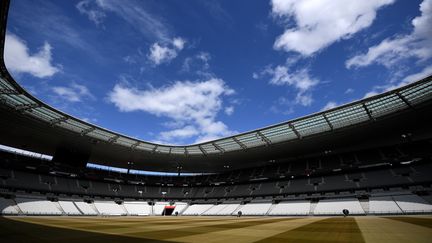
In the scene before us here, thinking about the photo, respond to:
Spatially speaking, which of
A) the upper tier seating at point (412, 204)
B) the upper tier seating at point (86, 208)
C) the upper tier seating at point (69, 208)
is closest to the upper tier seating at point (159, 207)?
the upper tier seating at point (86, 208)

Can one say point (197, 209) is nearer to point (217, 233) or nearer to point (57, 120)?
point (57, 120)

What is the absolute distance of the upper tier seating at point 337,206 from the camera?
137ft

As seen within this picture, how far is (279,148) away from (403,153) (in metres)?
22.7

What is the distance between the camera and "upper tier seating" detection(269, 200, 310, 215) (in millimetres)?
46812

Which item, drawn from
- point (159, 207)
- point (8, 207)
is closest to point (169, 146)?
point (159, 207)

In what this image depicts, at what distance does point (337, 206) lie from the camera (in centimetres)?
4447

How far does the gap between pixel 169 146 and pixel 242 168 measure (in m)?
26.5

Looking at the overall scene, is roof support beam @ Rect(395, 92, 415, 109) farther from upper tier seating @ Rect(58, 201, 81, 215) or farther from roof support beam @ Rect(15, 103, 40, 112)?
upper tier seating @ Rect(58, 201, 81, 215)

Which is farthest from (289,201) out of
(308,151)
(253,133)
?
(253,133)

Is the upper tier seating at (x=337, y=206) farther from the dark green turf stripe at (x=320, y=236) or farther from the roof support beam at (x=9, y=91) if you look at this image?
the roof support beam at (x=9, y=91)

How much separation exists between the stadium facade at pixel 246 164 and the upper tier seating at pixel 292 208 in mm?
217

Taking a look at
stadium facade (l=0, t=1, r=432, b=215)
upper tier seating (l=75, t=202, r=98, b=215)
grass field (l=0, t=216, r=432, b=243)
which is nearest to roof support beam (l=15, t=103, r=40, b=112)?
stadium facade (l=0, t=1, r=432, b=215)

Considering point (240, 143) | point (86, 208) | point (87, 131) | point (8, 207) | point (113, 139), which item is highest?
point (113, 139)

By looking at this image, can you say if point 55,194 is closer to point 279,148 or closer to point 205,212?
point 205,212
